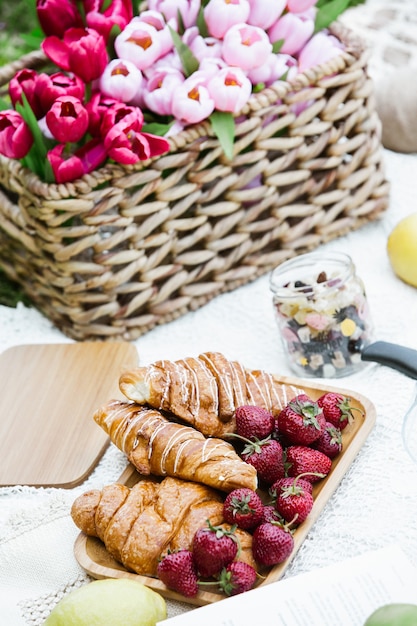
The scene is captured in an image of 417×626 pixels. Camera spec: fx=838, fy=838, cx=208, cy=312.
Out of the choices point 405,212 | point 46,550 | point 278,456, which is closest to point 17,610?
point 46,550

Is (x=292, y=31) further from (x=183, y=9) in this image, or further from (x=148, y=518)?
(x=148, y=518)

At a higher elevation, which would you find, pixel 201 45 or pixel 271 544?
pixel 201 45

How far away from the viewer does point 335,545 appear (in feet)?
3.56

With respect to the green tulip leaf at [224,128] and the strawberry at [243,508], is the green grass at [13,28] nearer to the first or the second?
the green tulip leaf at [224,128]

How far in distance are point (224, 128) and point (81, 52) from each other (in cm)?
27

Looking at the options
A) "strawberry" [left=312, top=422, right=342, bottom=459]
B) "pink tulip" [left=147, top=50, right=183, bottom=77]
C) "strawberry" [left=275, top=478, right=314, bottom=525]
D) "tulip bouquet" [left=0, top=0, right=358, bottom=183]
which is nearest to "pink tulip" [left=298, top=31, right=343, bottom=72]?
"tulip bouquet" [left=0, top=0, right=358, bottom=183]

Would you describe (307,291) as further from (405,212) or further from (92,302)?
(405,212)

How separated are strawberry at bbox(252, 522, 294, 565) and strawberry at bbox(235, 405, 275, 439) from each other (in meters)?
0.17

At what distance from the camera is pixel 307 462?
1.13 metres

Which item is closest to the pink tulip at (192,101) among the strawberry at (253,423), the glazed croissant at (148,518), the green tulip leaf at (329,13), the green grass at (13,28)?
the green tulip leaf at (329,13)

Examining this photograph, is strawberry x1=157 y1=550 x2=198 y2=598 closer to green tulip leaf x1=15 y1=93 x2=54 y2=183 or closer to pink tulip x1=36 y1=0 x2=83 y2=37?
green tulip leaf x1=15 y1=93 x2=54 y2=183

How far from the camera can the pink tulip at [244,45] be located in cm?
144

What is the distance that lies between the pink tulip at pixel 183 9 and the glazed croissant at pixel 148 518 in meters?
0.87

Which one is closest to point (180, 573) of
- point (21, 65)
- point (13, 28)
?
point (21, 65)
